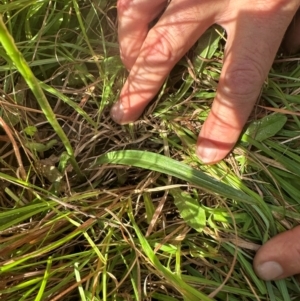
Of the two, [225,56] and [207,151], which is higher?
[225,56]

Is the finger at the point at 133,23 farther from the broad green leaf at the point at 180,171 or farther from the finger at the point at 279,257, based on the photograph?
the finger at the point at 279,257

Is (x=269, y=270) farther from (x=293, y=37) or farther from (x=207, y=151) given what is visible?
(x=293, y=37)

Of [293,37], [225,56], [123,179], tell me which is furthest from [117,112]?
[293,37]

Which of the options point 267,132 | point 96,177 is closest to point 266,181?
point 267,132

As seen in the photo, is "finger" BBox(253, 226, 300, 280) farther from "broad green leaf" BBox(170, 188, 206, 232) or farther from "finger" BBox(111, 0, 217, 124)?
"finger" BBox(111, 0, 217, 124)

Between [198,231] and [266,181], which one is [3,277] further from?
[266,181]

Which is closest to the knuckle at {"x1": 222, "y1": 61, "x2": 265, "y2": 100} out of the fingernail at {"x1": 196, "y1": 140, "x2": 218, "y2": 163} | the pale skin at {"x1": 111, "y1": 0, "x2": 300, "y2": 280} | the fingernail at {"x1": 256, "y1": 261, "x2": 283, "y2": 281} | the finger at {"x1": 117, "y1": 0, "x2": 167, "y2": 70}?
the pale skin at {"x1": 111, "y1": 0, "x2": 300, "y2": 280}
